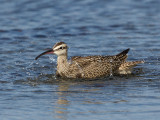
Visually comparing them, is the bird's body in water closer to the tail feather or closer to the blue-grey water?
the tail feather

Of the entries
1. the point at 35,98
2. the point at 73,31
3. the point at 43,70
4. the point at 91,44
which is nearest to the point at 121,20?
the point at 73,31

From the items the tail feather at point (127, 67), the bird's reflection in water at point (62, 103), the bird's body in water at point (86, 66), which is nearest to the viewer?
the bird's reflection in water at point (62, 103)

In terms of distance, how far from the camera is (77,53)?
51.1 feet

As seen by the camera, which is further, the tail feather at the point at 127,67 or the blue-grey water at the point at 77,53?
the tail feather at the point at 127,67

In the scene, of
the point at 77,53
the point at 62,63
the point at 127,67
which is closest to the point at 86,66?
the point at 62,63

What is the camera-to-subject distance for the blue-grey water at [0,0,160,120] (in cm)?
971

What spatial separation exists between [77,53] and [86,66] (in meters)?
2.48

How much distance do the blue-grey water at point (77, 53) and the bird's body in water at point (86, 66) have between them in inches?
13.9

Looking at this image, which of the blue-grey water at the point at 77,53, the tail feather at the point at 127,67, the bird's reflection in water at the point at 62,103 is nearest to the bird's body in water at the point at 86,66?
the tail feather at the point at 127,67

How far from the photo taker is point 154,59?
1478 cm

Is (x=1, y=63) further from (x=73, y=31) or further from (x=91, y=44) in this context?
(x=73, y=31)

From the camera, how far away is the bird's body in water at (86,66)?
42.7 feet

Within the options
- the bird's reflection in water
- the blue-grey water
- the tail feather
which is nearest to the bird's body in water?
the tail feather

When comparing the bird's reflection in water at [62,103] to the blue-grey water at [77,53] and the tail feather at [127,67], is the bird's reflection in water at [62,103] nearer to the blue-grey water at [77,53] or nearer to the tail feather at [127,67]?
the blue-grey water at [77,53]
